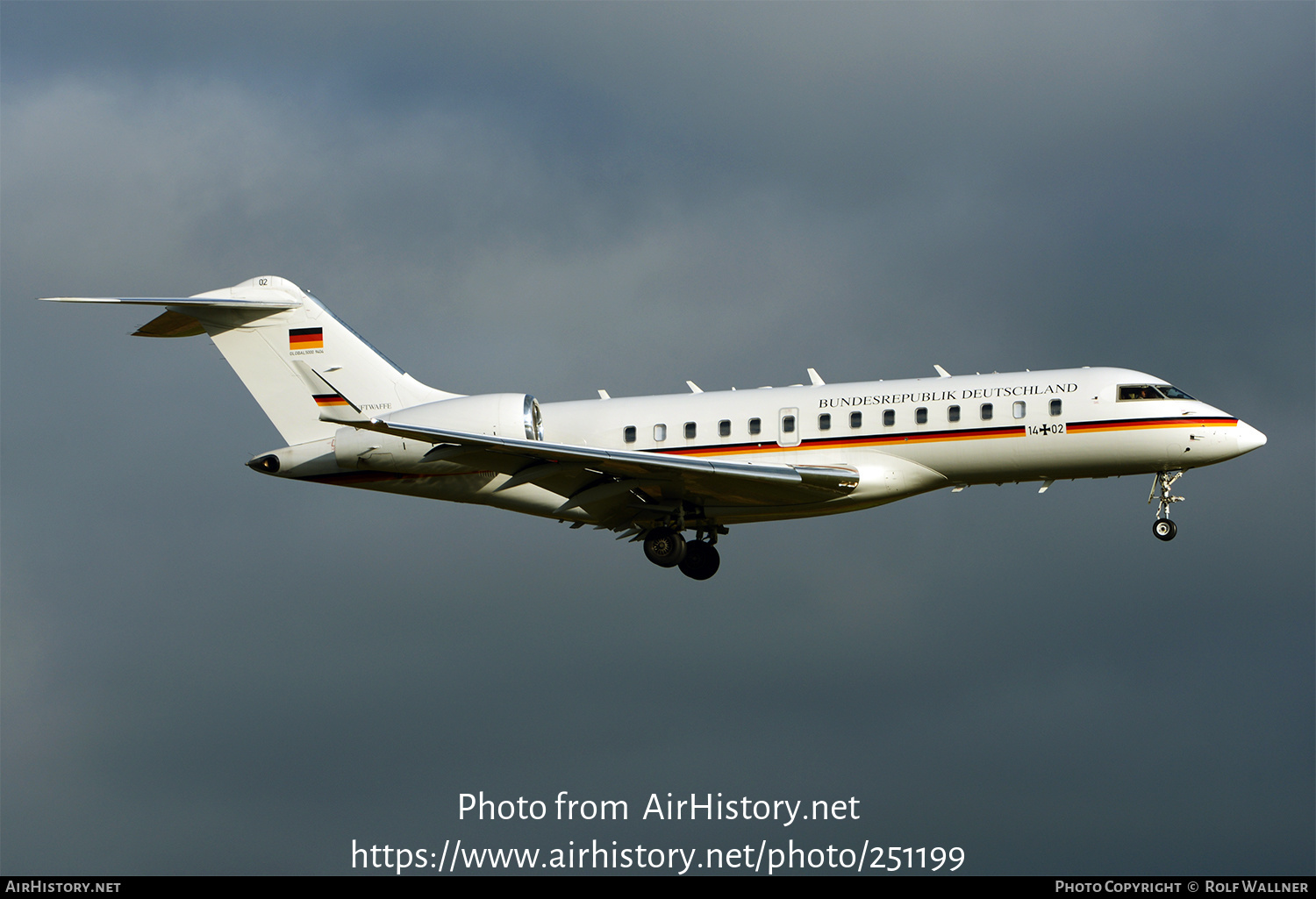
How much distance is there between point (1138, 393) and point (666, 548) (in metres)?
8.85

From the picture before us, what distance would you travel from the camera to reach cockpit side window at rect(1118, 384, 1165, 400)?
2453cm

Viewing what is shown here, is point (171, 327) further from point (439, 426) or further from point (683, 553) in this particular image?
point (683, 553)

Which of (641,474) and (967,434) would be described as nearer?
(967,434)

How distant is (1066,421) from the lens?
24.4 metres

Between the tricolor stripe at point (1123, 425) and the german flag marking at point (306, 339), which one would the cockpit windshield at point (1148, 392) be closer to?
the tricolor stripe at point (1123, 425)

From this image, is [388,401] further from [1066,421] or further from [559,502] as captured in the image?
[1066,421]

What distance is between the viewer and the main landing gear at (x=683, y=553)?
87.0 ft

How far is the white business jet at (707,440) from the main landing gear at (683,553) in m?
0.03

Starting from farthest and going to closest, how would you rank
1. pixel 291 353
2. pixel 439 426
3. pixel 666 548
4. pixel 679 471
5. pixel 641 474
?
pixel 291 353 < pixel 666 548 < pixel 439 426 < pixel 641 474 < pixel 679 471

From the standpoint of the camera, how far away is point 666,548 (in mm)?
26516

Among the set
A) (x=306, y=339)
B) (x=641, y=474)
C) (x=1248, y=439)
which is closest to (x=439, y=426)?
(x=641, y=474)

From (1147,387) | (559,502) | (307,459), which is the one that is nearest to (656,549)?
(559,502)

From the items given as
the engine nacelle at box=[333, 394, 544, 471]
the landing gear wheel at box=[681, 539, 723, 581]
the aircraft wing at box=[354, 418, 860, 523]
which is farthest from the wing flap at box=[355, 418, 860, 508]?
the landing gear wheel at box=[681, 539, 723, 581]

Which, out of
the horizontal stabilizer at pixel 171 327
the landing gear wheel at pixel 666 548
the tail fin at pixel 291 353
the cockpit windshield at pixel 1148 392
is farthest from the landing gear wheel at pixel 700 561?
the horizontal stabilizer at pixel 171 327
